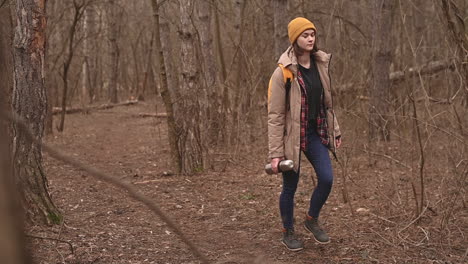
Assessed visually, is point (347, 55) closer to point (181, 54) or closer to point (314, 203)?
point (181, 54)

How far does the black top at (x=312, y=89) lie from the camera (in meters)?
4.15

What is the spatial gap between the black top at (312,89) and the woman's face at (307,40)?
6.6 inches

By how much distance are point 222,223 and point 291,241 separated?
112 cm

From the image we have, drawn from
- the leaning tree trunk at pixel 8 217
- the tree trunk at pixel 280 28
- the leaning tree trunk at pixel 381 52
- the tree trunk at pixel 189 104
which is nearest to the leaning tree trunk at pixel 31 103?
the tree trunk at pixel 189 104

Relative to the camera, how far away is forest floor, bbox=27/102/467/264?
427 centimetres

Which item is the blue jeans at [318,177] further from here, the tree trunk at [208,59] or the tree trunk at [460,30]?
the tree trunk at [208,59]

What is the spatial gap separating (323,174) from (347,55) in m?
4.99

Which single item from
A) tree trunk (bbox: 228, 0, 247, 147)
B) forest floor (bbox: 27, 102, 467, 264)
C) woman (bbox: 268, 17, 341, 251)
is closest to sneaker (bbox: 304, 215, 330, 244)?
forest floor (bbox: 27, 102, 467, 264)

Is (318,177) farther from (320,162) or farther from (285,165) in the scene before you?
(285,165)

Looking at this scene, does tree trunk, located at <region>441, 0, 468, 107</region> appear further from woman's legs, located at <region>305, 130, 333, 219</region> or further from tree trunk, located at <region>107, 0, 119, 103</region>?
tree trunk, located at <region>107, 0, 119, 103</region>

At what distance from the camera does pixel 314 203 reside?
14.4 feet

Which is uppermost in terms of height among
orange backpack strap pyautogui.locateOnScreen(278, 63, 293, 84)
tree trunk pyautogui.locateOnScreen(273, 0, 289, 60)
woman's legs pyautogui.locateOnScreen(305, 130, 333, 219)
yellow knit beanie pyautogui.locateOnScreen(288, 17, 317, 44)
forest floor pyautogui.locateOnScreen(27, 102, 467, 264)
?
tree trunk pyautogui.locateOnScreen(273, 0, 289, 60)

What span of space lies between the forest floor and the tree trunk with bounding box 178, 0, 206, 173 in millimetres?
244

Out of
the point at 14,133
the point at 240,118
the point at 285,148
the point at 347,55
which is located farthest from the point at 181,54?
the point at 285,148
